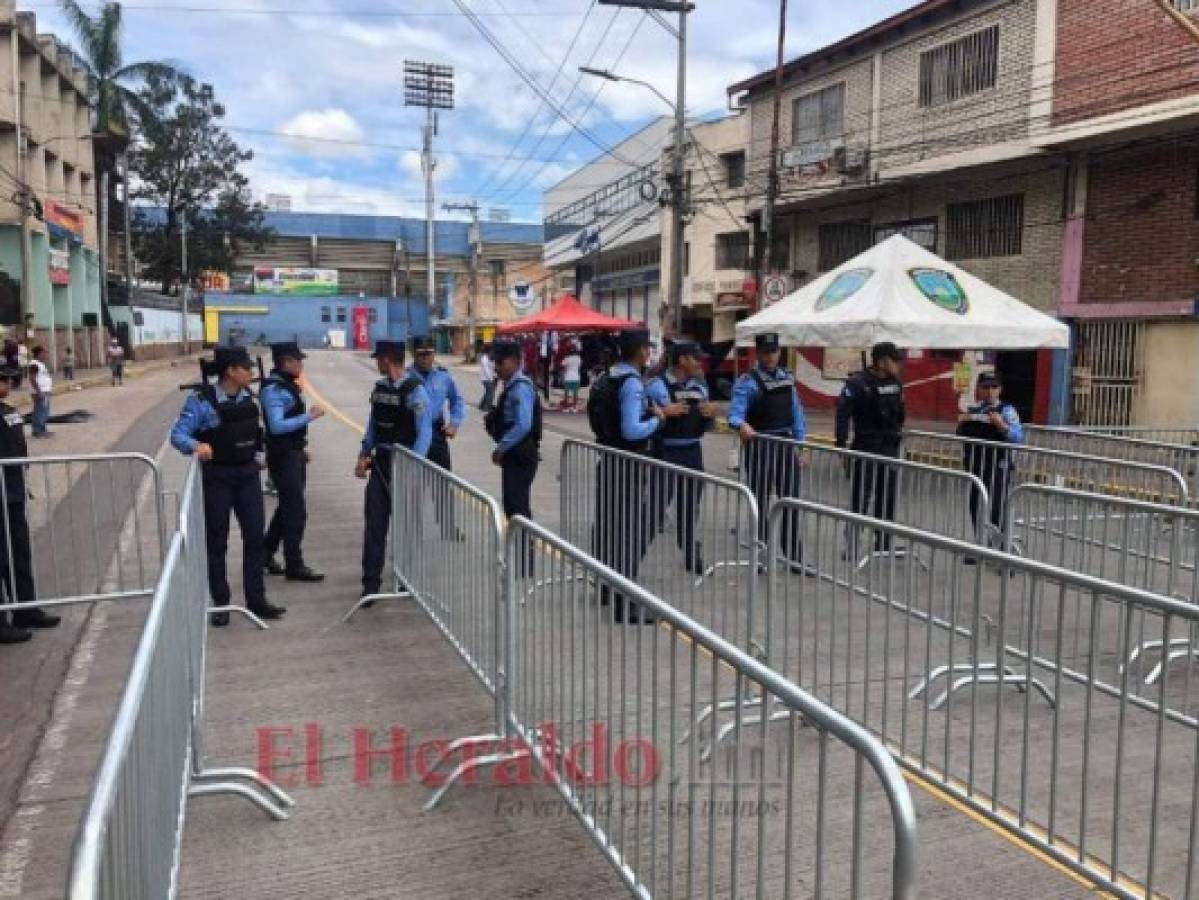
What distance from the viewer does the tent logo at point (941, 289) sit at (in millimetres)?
9484

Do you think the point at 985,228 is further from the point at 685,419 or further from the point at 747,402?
the point at 685,419

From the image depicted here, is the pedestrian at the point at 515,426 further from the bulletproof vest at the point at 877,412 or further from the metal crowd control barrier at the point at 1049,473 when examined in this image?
the metal crowd control barrier at the point at 1049,473

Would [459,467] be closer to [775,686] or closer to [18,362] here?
[18,362]

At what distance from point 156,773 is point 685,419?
5.07 meters

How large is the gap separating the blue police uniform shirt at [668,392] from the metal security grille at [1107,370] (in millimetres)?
11396

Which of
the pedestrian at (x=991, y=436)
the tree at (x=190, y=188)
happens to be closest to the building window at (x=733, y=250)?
the pedestrian at (x=991, y=436)

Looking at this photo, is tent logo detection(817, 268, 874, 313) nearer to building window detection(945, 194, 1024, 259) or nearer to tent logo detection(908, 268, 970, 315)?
tent logo detection(908, 268, 970, 315)

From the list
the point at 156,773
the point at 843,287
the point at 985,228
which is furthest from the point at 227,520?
the point at 985,228

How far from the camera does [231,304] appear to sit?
78000 millimetres

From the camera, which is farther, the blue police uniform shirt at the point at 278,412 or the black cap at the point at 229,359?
the blue police uniform shirt at the point at 278,412

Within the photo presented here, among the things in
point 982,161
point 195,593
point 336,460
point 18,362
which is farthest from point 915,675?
point 18,362

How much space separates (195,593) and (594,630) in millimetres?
2100

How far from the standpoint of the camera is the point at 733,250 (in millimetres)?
28953

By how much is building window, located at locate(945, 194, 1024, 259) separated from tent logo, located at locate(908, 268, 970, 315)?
9.65m
